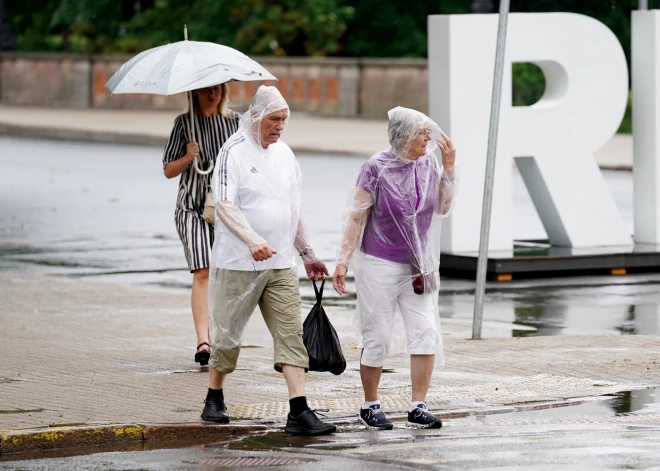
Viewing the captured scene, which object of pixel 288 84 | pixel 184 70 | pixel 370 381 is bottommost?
pixel 370 381

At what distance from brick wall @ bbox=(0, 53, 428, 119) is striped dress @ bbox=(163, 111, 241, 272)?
26128mm

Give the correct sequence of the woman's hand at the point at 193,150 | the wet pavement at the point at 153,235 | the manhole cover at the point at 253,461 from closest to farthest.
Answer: the manhole cover at the point at 253,461
the woman's hand at the point at 193,150
the wet pavement at the point at 153,235

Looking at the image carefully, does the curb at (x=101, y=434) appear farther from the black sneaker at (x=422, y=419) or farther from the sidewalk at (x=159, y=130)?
the sidewalk at (x=159, y=130)

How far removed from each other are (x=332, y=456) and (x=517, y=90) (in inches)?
1285

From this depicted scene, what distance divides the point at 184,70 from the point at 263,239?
1934 mm

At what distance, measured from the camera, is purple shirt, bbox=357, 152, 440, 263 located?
8250mm

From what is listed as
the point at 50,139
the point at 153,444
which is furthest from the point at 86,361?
the point at 50,139

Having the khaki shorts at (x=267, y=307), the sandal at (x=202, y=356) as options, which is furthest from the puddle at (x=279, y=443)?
the sandal at (x=202, y=356)

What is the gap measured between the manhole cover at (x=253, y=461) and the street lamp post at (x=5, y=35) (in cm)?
4033

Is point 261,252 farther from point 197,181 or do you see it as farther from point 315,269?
point 197,181

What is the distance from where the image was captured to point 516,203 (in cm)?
2159

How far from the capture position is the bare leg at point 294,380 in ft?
26.4

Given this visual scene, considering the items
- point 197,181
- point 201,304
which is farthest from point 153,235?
point 197,181

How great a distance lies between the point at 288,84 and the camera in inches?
1649
